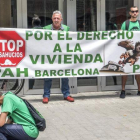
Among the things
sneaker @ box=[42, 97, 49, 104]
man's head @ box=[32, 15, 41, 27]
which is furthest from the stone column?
sneaker @ box=[42, 97, 49, 104]

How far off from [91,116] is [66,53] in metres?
1.68

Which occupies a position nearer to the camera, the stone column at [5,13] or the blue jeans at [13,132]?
the blue jeans at [13,132]

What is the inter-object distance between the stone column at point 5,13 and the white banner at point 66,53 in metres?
1.04

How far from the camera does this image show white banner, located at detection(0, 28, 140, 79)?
855cm

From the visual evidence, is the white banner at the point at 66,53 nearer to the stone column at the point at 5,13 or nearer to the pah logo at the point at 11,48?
the pah logo at the point at 11,48

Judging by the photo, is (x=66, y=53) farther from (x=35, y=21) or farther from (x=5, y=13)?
(x=5, y=13)

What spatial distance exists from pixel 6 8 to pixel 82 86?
249 cm

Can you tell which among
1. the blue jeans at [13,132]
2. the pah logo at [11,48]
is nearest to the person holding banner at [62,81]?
the pah logo at [11,48]

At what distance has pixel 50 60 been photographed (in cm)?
873

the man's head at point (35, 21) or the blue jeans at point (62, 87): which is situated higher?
the man's head at point (35, 21)

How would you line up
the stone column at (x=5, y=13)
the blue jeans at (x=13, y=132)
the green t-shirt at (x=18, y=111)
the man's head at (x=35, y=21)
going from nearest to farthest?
the green t-shirt at (x=18, y=111), the blue jeans at (x=13, y=132), the stone column at (x=5, y=13), the man's head at (x=35, y=21)

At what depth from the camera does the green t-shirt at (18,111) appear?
525cm

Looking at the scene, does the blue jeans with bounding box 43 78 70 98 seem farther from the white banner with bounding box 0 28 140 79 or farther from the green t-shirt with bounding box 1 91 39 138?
the green t-shirt with bounding box 1 91 39 138

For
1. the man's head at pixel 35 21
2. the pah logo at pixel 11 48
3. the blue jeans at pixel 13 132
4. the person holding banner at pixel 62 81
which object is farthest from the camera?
the man's head at pixel 35 21
